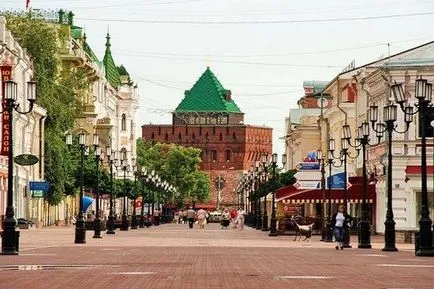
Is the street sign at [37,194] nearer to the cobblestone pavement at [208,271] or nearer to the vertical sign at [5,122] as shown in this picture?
the vertical sign at [5,122]

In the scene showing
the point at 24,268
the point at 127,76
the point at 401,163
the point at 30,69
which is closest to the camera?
the point at 24,268

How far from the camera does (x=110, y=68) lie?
17725 cm

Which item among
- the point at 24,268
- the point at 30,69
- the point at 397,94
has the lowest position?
the point at 24,268

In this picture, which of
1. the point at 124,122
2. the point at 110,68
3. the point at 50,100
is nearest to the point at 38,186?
the point at 50,100

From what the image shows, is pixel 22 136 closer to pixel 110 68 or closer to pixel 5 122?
pixel 5 122

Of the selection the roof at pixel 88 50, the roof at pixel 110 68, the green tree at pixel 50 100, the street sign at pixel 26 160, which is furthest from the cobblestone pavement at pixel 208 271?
the roof at pixel 110 68

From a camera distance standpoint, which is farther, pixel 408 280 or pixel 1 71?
pixel 1 71

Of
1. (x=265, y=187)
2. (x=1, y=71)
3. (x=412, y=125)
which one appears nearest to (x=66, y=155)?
(x=265, y=187)

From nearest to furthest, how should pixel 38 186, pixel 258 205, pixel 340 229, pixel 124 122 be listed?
pixel 340 229, pixel 38 186, pixel 258 205, pixel 124 122

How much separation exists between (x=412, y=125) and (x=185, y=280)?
49.4m

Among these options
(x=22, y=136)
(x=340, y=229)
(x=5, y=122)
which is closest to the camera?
(x=340, y=229)

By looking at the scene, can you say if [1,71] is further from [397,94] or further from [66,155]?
[397,94]

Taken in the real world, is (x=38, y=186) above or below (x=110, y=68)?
below

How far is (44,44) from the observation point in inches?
3942
